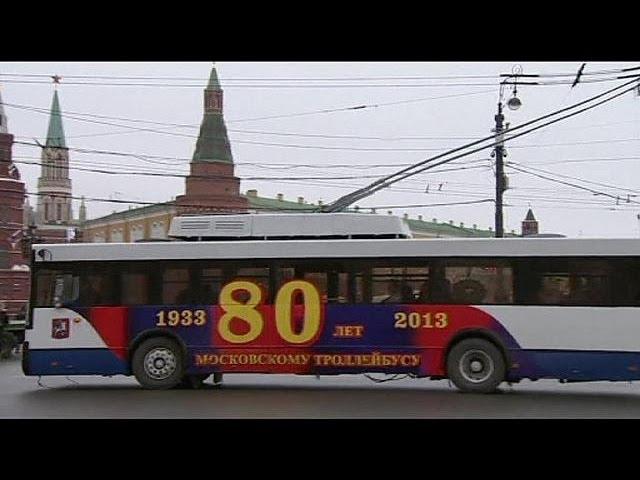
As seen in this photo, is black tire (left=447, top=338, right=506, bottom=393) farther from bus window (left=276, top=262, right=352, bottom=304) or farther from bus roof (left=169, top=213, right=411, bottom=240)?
bus roof (left=169, top=213, right=411, bottom=240)

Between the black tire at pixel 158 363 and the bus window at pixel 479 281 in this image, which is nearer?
the bus window at pixel 479 281

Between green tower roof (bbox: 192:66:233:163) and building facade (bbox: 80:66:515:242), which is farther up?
green tower roof (bbox: 192:66:233:163)

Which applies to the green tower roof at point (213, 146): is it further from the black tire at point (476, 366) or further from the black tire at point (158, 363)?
the black tire at point (476, 366)

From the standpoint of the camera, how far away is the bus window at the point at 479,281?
13406mm

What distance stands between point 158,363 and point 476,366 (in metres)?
5.36

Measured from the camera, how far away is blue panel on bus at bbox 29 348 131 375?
14.1m

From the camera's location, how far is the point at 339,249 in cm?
1389


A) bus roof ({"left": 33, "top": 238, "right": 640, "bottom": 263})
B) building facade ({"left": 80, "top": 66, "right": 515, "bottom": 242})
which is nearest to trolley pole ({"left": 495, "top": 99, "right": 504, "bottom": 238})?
bus roof ({"left": 33, "top": 238, "right": 640, "bottom": 263})

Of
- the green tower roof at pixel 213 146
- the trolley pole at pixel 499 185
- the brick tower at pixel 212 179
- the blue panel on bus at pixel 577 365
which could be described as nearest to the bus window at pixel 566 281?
the blue panel on bus at pixel 577 365

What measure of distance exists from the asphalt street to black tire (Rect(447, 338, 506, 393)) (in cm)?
25

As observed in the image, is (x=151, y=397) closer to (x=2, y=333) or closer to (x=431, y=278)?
(x=431, y=278)

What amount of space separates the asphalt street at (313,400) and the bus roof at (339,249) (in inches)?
90.7

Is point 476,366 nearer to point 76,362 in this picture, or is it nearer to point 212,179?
point 76,362
